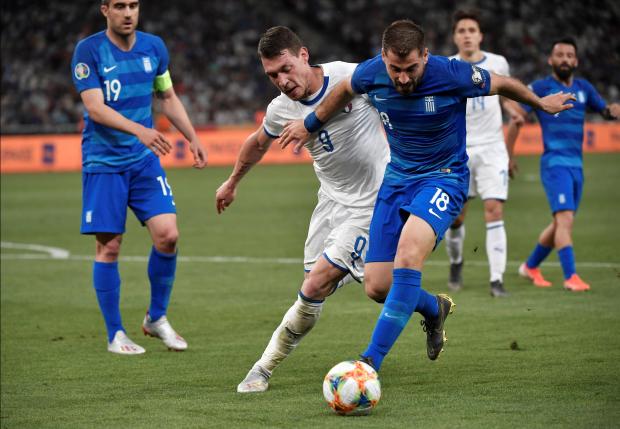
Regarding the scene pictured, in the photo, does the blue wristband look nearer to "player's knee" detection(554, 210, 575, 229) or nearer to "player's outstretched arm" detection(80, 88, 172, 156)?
"player's outstretched arm" detection(80, 88, 172, 156)

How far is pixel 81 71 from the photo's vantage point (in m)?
7.45

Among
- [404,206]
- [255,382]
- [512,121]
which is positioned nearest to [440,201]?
[404,206]

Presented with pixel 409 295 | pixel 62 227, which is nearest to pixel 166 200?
pixel 409 295

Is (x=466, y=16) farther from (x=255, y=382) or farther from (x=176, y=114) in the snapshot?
(x=255, y=382)

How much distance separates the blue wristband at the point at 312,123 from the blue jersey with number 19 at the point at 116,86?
1974 millimetres

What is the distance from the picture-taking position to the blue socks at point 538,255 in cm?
1033

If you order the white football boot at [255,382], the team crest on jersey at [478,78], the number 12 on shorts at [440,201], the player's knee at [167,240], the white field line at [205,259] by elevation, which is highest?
the team crest on jersey at [478,78]

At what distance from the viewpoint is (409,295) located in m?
5.70

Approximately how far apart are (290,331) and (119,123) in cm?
192

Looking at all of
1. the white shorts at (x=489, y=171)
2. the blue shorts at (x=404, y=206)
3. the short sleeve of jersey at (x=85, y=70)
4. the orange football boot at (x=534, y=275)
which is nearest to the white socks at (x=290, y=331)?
the blue shorts at (x=404, y=206)

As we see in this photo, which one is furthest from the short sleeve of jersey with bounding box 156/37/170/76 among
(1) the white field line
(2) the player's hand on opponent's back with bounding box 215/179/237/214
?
(1) the white field line

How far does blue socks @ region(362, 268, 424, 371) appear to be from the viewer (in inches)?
222

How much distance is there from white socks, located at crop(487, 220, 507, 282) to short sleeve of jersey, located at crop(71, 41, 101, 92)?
159 inches

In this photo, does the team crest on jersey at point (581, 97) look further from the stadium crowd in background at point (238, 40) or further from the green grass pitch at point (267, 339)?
the stadium crowd in background at point (238, 40)
